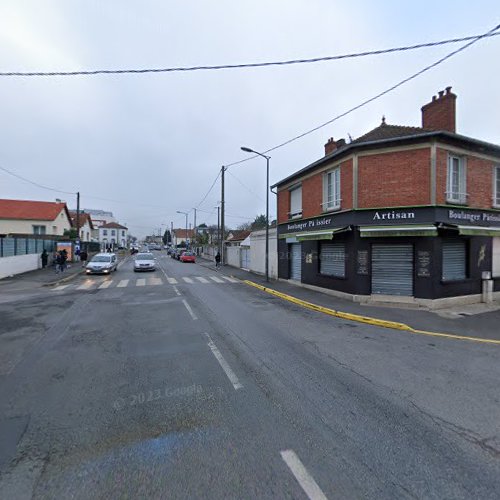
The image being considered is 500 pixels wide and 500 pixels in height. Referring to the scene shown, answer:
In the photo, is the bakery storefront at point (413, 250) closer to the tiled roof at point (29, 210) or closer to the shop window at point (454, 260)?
the shop window at point (454, 260)

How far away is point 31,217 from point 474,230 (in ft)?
141

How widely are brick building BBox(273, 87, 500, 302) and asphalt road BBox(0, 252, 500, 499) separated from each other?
14.5 feet

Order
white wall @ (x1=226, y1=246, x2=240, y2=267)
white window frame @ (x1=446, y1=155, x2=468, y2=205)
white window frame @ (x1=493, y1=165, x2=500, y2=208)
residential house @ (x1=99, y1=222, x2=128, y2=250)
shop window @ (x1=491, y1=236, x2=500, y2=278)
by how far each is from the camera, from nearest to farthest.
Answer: white window frame @ (x1=446, y1=155, x2=468, y2=205), white window frame @ (x1=493, y1=165, x2=500, y2=208), shop window @ (x1=491, y1=236, x2=500, y2=278), white wall @ (x1=226, y1=246, x2=240, y2=267), residential house @ (x1=99, y1=222, x2=128, y2=250)

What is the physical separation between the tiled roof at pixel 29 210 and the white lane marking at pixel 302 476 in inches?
1683

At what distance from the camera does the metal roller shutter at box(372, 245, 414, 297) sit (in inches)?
419

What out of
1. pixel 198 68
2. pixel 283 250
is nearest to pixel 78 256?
pixel 283 250

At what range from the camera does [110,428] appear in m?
3.18

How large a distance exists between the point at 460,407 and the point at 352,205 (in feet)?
28.0

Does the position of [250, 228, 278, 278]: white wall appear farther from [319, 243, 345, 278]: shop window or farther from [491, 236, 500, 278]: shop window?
[491, 236, 500, 278]: shop window

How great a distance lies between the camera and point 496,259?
40.1 feet

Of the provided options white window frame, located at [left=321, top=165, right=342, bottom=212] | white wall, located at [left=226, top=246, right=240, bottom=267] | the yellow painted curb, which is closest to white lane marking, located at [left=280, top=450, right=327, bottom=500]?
the yellow painted curb

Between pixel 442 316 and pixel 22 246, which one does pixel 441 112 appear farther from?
pixel 22 246

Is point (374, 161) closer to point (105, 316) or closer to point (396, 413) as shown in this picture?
point (396, 413)

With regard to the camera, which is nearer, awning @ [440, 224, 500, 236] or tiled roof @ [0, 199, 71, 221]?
awning @ [440, 224, 500, 236]
